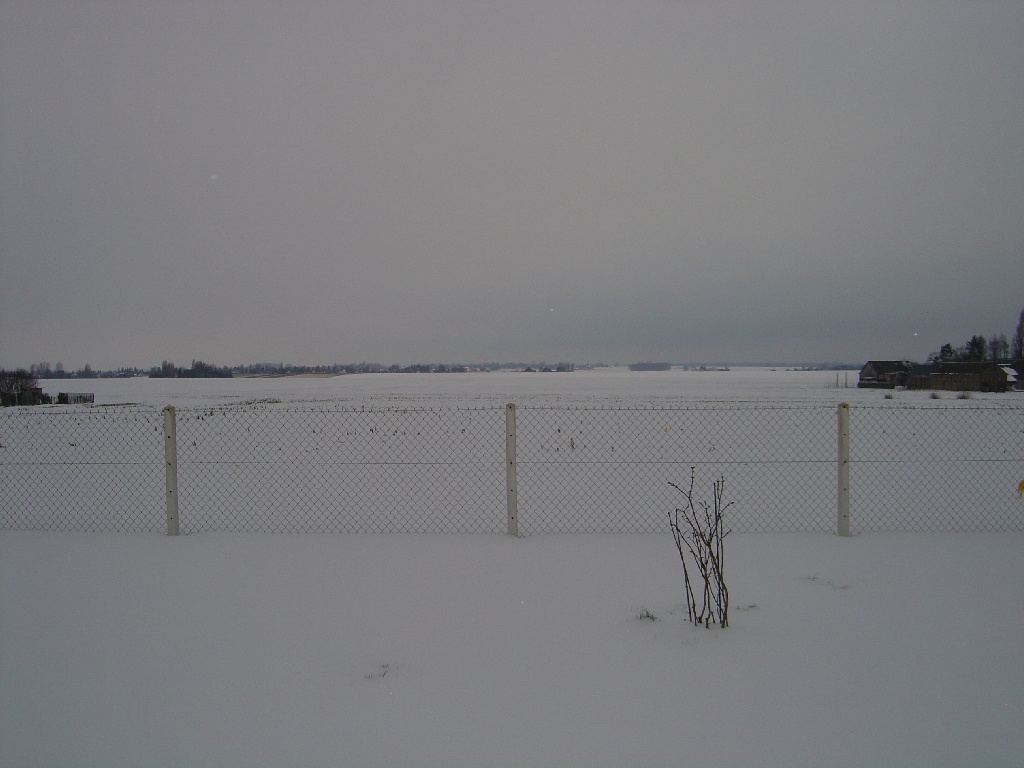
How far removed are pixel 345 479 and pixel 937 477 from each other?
366 inches

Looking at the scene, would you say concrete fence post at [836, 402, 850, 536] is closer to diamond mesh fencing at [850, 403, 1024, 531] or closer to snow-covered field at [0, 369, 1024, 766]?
snow-covered field at [0, 369, 1024, 766]

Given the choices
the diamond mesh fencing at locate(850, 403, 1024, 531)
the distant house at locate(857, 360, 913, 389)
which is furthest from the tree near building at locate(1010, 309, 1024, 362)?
the diamond mesh fencing at locate(850, 403, 1024, 531)

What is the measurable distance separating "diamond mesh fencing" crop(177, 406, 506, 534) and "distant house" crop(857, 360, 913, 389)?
47963mm

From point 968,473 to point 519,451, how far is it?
7861 millimetres

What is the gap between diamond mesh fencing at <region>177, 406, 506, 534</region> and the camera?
6.81 meters

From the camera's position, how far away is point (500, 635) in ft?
11.8

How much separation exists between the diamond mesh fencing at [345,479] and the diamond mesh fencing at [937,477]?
4.84 meters

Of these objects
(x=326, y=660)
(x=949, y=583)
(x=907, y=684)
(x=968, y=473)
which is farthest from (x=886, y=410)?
(x=326, y=660)

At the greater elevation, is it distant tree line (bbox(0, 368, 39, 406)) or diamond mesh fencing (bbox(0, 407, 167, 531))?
distant tree line (bbox(0, 368, 39, 406))

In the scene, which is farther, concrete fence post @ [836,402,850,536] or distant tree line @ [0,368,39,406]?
distant tree line @ [0,368,39,406]

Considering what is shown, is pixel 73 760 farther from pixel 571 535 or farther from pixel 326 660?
pixel 571 535

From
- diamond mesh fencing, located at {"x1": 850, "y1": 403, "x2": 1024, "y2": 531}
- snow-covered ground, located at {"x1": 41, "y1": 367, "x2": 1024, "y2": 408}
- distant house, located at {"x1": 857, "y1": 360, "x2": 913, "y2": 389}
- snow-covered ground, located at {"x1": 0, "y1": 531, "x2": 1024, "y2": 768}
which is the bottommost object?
diamond mesh fencing, located at {"x1": 850, "y1": 403, "x2": 1024, "y2": 531}

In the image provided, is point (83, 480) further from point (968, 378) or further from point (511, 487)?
point (968, 378)

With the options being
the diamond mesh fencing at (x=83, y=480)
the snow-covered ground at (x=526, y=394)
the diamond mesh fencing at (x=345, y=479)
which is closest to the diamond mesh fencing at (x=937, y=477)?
the diamond mesh fencing at (x=345, y=479)
